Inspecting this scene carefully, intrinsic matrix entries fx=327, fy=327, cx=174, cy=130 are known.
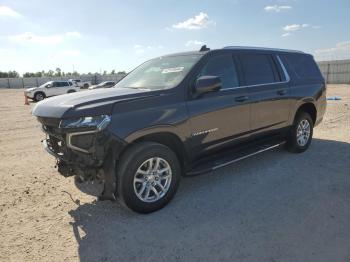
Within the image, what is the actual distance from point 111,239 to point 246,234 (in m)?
1.42

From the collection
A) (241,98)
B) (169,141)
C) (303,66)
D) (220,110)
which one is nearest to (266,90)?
(241,98)

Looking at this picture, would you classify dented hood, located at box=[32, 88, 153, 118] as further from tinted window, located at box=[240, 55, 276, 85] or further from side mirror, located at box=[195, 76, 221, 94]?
tinted window, located at box=[240, 55, 276, 85]

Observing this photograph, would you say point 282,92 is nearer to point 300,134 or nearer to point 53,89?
point 300,134

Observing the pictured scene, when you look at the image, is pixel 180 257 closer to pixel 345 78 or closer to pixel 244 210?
pixel 244 210

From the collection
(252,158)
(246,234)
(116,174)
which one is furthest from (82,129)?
(252,158)

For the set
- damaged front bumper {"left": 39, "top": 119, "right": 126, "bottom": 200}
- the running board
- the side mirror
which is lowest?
the running board

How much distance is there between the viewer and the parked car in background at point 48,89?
26641 mm

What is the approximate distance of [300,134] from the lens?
6.40 m

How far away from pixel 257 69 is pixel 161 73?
1685mm

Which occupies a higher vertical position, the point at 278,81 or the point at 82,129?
the point at 278,81

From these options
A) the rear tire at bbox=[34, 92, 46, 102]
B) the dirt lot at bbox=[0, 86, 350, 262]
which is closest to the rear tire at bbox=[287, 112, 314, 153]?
the dirt lot at bbox=[0, 86, 350, 262]

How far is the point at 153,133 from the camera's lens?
153 inches

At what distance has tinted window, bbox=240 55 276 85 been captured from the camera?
515 cm

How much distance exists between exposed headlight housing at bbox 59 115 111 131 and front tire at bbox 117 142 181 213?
18.3 inches
